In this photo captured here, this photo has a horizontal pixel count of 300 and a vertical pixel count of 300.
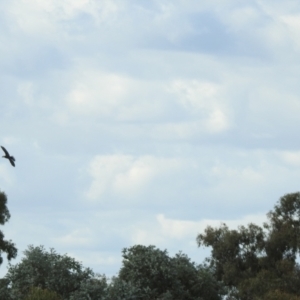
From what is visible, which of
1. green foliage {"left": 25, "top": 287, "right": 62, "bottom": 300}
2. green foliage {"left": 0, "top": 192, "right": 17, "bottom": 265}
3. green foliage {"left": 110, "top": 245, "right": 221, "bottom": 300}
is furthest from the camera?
green foliage {"left": 0, "top": 192, "right": 17, "bottom": 265}

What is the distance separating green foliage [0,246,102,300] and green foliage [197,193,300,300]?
22.6 metres

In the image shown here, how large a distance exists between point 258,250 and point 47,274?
31195 mm

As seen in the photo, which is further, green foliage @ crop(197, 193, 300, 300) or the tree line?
green foliage @ crop(197, 193, 300, 300)

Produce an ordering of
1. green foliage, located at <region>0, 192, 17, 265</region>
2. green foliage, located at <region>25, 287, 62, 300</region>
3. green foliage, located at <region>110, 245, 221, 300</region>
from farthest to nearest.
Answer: green foliage, located at <region>0, 192, 17, 265</region> → green foliage, located at <region>110, 245, 221, 300</region> → green foliage, located at <region>25, 287, 62, 300</region>

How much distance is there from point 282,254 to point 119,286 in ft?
104

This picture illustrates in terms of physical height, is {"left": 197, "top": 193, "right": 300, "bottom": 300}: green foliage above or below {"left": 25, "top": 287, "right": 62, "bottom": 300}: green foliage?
above

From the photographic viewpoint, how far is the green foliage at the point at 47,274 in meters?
97.1

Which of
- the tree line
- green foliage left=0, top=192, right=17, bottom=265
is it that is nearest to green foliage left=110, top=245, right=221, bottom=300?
the tree line

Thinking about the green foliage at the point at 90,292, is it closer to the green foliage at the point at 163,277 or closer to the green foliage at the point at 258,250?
the green foliage at the point at 163,277

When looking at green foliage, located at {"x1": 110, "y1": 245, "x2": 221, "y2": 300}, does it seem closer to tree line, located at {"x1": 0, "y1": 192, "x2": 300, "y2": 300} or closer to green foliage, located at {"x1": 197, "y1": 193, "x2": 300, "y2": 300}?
tree line, located at {"x1": 0, "y1": 192, "x2": 300, "y2": 300}

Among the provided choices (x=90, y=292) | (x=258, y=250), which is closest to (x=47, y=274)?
(x=90, y=292)

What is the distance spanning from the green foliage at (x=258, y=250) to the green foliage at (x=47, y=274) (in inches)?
889

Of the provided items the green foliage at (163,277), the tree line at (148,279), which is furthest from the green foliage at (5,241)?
the green foliage at (163,277)

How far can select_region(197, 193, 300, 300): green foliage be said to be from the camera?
117 metres
